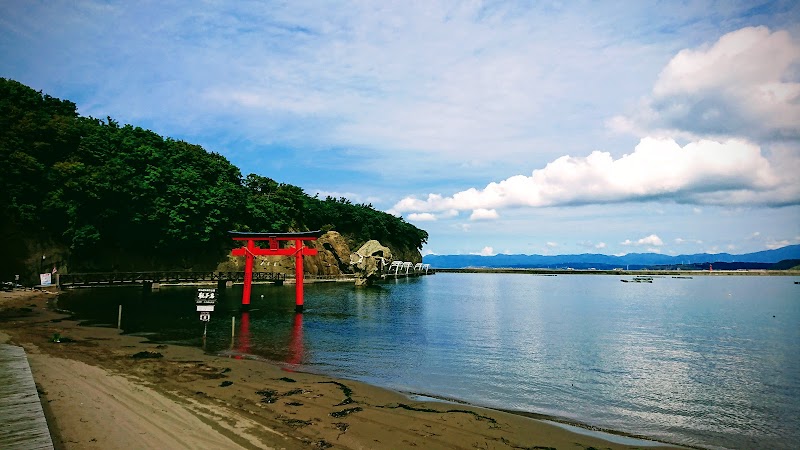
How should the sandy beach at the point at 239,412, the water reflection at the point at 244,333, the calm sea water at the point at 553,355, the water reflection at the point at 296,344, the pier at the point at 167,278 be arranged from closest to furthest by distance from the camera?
the sandy beach at the point at 239,412
the calm sea water at the point at 553,355
the water reflection at the point at 296,344
the water reflection at the point at 244,333
the pier at the point at 167,278

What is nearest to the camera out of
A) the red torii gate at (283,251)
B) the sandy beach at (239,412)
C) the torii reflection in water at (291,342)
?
the sandy beach at (239,412)

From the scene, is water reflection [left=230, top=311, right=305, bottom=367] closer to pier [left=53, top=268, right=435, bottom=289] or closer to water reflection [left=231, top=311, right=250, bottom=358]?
water reflection [left=231, top=311, right=250, bottom=358]

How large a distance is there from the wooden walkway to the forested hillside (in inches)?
1728

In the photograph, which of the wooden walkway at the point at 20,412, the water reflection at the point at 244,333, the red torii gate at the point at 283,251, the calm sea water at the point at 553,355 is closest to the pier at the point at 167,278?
the calm sea water at the point at 553,355

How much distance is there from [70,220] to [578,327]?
Result: 5328 cm

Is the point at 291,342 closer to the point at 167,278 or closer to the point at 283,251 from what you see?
the point at 283,251

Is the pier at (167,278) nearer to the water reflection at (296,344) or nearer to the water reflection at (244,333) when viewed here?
the water reflection at (244,333)

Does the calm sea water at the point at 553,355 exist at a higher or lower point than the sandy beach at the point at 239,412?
lower

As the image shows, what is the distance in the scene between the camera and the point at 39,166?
45875mm

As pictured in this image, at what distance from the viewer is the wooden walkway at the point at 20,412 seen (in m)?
6.88

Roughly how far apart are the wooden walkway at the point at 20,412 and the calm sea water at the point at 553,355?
10551mm

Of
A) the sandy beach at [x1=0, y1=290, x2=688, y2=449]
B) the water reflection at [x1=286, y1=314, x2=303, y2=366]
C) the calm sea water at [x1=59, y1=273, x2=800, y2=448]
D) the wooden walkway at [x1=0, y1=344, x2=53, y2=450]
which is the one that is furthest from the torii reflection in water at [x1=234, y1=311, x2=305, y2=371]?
the wooden walkway at [x1=0, y1=344, x2=53, y2=450]

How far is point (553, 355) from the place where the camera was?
2478cm

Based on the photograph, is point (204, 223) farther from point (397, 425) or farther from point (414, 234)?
point (414, 234)
